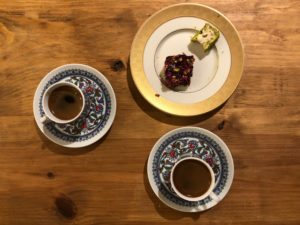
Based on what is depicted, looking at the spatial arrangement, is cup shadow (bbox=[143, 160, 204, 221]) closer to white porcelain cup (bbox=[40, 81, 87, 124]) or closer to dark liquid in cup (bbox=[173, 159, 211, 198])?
dark liquid in cup (bbox=[173, 159, 211, 198])

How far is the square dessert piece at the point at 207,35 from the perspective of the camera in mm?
1169

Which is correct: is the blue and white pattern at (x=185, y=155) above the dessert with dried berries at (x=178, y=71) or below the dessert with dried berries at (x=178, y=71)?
below

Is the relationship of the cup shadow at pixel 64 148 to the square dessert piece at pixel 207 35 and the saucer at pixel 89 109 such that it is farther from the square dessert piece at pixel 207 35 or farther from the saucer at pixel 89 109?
the square dessert piece at pixel 207 35

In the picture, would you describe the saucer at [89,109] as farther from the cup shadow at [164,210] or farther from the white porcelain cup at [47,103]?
the cup shadow at [164,210]

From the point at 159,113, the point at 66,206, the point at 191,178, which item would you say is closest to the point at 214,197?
the point at 191,178

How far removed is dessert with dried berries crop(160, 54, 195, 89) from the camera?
1156 millimetres

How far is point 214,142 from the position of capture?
3.82 ft

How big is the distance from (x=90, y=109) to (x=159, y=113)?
19 centimetres

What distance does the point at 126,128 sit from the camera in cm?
119

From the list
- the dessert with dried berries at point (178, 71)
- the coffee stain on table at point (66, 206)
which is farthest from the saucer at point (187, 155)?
the coffee stain on table at point (66, 206)

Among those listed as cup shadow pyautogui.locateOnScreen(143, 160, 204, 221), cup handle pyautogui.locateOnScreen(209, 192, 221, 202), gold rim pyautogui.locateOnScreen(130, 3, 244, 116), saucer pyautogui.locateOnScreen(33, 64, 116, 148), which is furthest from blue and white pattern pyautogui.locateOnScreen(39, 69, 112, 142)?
cup handle pyautogui.locateOnScreen(209, 192, 221, 202)

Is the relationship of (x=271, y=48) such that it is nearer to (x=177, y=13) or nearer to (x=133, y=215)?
(x=177, y=13)

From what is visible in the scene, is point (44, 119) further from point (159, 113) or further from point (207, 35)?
point (207, 35)

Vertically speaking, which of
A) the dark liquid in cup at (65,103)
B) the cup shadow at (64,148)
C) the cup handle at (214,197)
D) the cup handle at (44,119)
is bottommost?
the cup handle at (214,197)
